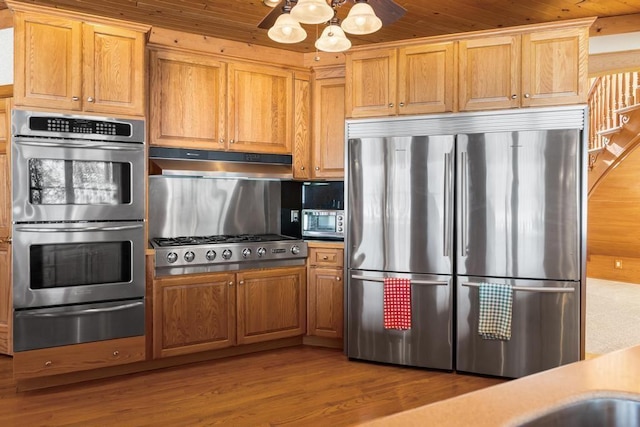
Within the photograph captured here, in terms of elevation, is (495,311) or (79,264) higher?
(79,264)

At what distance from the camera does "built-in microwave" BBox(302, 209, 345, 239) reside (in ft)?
14.1

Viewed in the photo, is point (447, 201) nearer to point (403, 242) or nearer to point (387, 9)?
point (403, 242)

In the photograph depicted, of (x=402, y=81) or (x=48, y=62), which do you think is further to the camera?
(x=402, y=81)

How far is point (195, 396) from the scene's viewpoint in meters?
3.18

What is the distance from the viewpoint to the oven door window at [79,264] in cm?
322

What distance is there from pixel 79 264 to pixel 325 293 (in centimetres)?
187

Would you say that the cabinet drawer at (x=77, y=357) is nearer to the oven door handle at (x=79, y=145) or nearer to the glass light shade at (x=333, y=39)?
the oven door handle at (x=79, y=145)

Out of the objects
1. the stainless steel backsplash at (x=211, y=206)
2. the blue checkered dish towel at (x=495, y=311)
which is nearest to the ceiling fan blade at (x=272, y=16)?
the stainless steel backsplash at (x=211, y=206)

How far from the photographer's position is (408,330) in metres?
3.71

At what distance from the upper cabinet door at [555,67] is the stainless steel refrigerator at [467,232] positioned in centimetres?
11

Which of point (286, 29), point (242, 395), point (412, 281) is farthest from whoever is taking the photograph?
point (412, 281)

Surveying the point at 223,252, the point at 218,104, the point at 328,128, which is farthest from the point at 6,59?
the point at 328,128

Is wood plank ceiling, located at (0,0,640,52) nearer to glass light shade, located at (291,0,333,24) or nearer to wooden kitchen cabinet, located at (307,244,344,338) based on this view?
glass light shade, located at (291,0,333,24)

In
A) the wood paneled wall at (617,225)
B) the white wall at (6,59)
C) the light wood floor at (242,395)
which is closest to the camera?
the light wood floor at (242,395)
